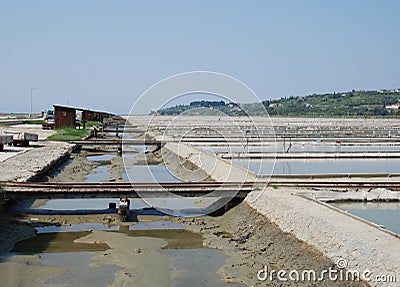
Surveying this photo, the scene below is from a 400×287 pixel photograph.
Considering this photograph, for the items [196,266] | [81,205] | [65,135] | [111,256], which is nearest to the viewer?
[196,266]

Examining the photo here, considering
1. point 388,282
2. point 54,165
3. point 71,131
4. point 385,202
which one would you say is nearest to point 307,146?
point 71,131

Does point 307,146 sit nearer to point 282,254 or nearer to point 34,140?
point 34,140

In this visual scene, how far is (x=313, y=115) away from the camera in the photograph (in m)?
149

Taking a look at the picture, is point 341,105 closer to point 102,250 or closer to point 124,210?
point 124,210

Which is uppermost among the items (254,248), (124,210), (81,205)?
(124,210)

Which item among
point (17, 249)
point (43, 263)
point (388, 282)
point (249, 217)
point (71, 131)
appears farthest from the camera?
point (71, 131)

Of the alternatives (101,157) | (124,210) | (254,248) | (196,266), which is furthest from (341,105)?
(196,266)

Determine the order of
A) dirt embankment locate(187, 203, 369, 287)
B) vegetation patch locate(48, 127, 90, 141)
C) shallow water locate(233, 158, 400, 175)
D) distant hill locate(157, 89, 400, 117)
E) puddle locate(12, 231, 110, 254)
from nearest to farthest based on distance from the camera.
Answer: dirt embankment locate(187, 203, 369, 287), puddle locate(12, 231, 110, 254), shallow water locate(233, 158, 400, 175), vegetation patch locate(48, 127, 90, 141), distant hill locate(157, 89, 400, 117)

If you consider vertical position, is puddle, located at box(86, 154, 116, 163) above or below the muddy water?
above

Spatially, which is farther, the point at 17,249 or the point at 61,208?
the point at 61,208

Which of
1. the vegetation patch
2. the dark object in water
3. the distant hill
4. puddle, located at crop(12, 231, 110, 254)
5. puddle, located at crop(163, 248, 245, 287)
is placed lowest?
puddle, located at crop(163, 248, 245, 287)

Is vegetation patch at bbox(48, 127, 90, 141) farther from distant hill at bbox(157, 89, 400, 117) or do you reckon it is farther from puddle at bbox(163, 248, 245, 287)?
distant hill at bbox(157, 89, 400, 117)

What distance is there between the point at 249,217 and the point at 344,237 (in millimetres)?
4105

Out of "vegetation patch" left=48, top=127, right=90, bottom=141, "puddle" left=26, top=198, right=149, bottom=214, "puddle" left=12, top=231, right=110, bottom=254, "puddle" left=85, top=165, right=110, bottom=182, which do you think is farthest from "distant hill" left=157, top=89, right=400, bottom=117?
"puddle" left=12, top=231, right=110, bottom=254
